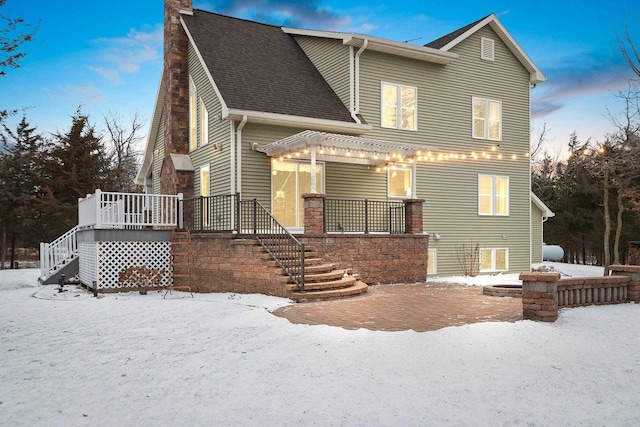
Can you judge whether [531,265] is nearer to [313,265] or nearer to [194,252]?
[313,265]

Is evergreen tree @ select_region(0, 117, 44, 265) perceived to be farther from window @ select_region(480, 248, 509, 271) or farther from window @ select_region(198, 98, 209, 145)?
window @ select_region(480, 248, 509, 271)

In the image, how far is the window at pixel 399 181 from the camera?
17.6 m

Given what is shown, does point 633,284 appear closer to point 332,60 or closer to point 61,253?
point 332,60

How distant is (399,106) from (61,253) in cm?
1231

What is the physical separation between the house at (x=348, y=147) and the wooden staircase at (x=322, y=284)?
0.98 feet

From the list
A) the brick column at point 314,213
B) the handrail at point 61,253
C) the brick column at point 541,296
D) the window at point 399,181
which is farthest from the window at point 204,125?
the brick column at point 541,296

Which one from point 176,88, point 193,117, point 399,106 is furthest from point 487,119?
point 176,88

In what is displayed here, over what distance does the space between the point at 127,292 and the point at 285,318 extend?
655 centimetres

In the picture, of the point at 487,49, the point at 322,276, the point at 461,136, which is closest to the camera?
the point at 322,276

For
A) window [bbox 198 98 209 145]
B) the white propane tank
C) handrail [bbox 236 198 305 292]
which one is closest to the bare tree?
window [bbox 198 98 209 145]

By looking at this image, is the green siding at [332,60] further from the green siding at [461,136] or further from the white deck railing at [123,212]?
the white deck railing at [123,212]

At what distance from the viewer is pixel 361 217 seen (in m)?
16.5

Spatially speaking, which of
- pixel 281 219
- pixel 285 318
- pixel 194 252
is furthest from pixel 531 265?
pixel 285 318

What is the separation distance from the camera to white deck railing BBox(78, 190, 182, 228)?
1354cm
